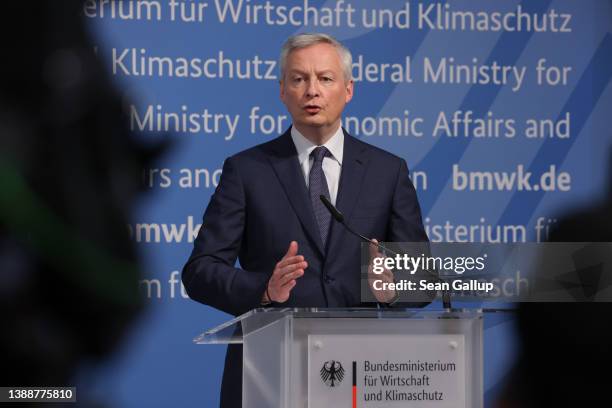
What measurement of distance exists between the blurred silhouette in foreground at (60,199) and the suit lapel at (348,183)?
3.72 feet

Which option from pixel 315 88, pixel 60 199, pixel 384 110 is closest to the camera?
pixel 315 88

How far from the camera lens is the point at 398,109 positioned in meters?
4.71

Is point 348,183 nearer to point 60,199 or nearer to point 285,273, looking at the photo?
point 285,273

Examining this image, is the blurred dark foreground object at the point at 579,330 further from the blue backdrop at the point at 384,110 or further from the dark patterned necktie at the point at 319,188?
the dark patterned necktie at the point at 319,188

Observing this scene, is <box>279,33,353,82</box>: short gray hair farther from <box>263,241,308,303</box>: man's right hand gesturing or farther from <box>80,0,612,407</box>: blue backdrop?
<box>263,241,308,303</box>: man's right hand gesturing

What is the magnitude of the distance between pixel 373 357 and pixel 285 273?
38cm

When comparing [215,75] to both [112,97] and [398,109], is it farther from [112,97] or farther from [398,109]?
[398,109]

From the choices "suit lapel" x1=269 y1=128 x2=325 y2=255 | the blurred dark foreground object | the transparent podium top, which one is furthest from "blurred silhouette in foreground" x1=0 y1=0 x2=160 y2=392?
the transparent podium top

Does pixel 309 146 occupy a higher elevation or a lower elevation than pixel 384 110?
lower

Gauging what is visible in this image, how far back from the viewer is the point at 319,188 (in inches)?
148

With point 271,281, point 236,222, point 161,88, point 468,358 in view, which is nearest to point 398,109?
point 161,88

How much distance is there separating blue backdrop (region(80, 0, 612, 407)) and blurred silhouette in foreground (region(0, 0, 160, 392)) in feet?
0.29

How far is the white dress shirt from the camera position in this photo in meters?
3.82

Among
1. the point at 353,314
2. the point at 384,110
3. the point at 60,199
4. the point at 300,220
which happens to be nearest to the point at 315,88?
the point at 300,220
